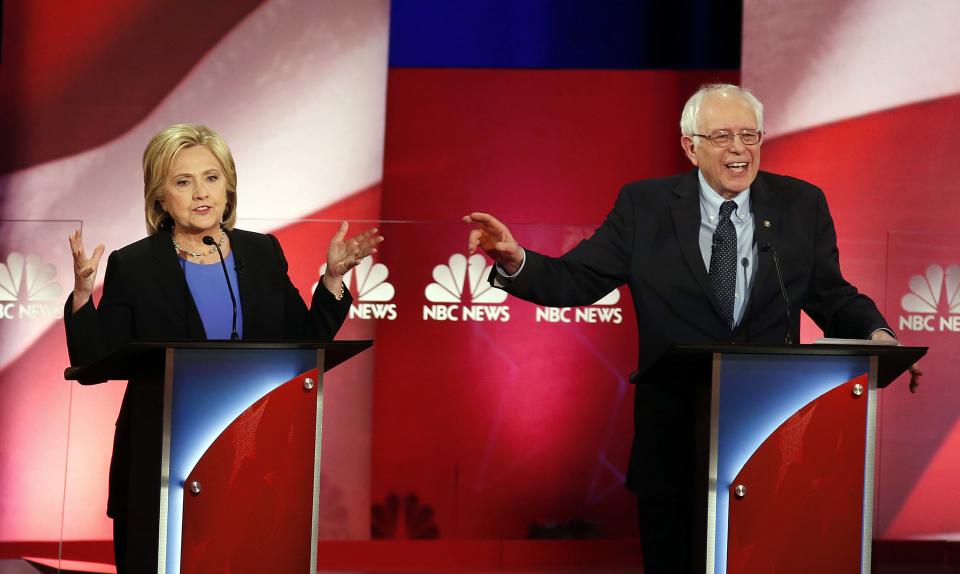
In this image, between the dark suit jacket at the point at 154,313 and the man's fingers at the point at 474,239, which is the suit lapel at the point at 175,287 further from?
the man's fingers at the point at 474,239

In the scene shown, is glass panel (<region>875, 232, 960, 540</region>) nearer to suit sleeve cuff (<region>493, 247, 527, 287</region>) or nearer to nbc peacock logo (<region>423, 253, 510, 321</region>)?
nbc peacock logo (<region>423, 253, 510, 321</region>)

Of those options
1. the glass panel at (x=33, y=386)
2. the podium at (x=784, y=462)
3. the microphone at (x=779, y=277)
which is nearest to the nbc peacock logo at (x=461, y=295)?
the glass panel at (x=33, y=386)

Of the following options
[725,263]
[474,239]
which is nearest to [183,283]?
[474,239]

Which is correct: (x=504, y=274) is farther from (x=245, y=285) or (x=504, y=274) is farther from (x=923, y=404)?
(x=923, y=404)

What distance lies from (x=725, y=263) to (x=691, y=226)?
0.40ft

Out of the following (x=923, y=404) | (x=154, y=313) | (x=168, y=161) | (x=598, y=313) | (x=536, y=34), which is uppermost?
(x=536, y=34)

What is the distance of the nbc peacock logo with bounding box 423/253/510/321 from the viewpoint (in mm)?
4281

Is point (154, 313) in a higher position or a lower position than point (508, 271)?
lower

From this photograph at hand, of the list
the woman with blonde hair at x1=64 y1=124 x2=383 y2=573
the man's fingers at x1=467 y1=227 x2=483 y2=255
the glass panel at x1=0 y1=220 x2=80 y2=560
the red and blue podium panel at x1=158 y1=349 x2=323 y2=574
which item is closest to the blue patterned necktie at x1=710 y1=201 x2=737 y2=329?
the man's fingers at x1=467 y1=227 x2=483 y2=255

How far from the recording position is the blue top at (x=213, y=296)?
2639 mm

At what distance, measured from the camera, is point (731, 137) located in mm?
2701

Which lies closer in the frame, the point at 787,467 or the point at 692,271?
the point at 787,467

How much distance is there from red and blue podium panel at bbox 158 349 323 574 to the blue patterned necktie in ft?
3.15

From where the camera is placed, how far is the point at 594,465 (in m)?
4.32
